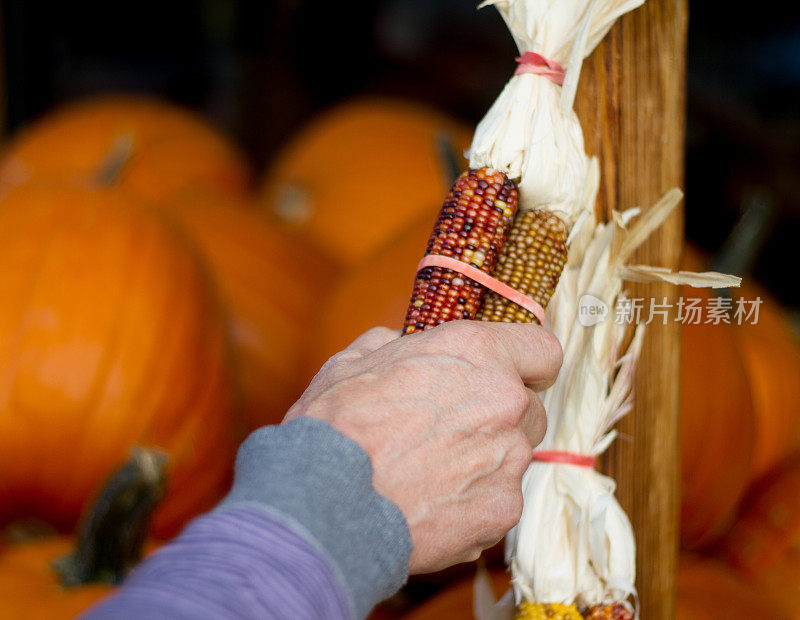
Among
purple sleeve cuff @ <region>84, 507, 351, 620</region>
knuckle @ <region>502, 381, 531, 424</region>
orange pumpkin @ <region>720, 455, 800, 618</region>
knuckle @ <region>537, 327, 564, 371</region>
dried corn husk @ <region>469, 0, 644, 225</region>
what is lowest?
orange pumpkin @ <region>720, 455, 800, 618</region>

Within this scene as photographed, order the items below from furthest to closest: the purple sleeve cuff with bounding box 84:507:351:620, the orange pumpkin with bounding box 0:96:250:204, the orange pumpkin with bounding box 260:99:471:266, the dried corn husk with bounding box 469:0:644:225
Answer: the orange pumpkin with bounding box 0:96:250:204 < the orange pumpkin with bounding box 260:99:471:266 < the dried corn husk with bounding box 469:0:644:225 < the purple sleeve cuff with bounding box 84:507:351:620

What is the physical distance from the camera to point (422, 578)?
3.70 feet

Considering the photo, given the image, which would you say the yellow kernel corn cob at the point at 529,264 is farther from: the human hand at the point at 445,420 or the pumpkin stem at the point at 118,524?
the pumpkin stem at the point at 118,524

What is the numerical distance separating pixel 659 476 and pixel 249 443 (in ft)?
1.49

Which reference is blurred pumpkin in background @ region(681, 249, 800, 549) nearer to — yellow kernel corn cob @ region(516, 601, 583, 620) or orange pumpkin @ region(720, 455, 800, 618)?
orange pumpkin @ region(720, 455, 800, 618)

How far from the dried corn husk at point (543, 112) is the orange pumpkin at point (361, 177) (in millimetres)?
990

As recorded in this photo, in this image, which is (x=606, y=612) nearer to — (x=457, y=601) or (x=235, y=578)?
(x=457, y=601)

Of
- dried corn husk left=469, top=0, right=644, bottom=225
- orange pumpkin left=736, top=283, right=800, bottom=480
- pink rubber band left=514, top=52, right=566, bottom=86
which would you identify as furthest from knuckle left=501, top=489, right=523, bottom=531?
orange pumpkin left=736, top=283, right=800, bottom=480

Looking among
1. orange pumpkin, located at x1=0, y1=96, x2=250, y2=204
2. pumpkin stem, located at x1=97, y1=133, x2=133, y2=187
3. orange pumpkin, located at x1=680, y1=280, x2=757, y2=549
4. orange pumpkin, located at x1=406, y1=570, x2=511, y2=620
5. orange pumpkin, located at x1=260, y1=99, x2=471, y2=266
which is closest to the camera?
orange pumpkin, located at x1=406, y1=570, x2=511, y2=620

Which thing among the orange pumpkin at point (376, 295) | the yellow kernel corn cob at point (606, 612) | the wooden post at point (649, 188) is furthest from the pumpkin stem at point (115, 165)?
the yellow kernel corn cob at point (606, 612)

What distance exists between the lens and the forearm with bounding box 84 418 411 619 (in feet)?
1.42

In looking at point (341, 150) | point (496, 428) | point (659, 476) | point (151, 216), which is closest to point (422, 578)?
point (659, 476)

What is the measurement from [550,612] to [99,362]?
803mm

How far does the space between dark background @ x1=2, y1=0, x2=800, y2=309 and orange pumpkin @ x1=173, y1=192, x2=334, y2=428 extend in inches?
42.7
